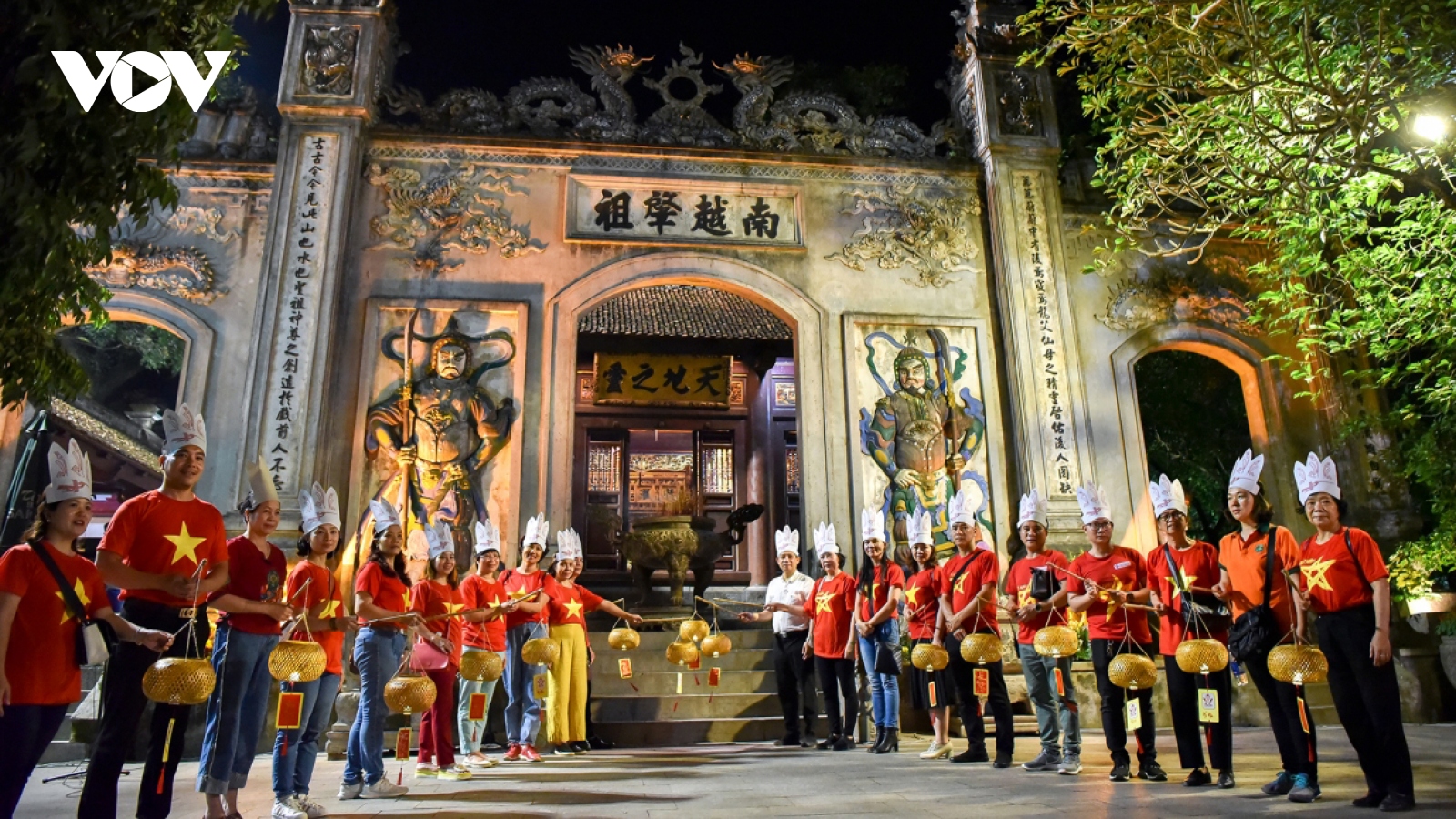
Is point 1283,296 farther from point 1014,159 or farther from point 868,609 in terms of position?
point 868,609

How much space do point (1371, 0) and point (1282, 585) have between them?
A: 11.9 ft

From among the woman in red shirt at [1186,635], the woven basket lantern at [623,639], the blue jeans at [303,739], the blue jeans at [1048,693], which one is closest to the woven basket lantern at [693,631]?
the woven basket lantern at [623,639]

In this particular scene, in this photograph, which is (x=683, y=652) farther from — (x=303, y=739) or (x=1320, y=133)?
(x=1320, y=133)

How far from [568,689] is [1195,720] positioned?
11.1ft

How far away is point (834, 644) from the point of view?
5723mm

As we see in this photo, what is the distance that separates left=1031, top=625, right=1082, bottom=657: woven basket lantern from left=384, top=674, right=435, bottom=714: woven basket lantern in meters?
2.70

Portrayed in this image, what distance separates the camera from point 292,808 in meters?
3.29

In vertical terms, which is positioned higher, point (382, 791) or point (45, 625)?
point (45, 625)

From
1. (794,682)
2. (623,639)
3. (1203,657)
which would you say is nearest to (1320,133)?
(1203,657)

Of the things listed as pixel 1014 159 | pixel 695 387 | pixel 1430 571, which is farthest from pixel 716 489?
pixel 1430 571

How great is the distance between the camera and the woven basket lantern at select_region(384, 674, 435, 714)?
3625 mm

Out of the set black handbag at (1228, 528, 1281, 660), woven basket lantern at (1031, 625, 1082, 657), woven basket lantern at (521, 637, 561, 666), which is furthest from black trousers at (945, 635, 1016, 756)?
woven basket lantern at (521, 637, 561, 666)

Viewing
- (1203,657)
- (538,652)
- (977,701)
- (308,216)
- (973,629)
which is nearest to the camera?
(1203,657)

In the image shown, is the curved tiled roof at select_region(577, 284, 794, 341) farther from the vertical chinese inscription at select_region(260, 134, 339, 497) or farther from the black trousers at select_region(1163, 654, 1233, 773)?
the black trousers at select_region(1163, 654, 1233, 773)
